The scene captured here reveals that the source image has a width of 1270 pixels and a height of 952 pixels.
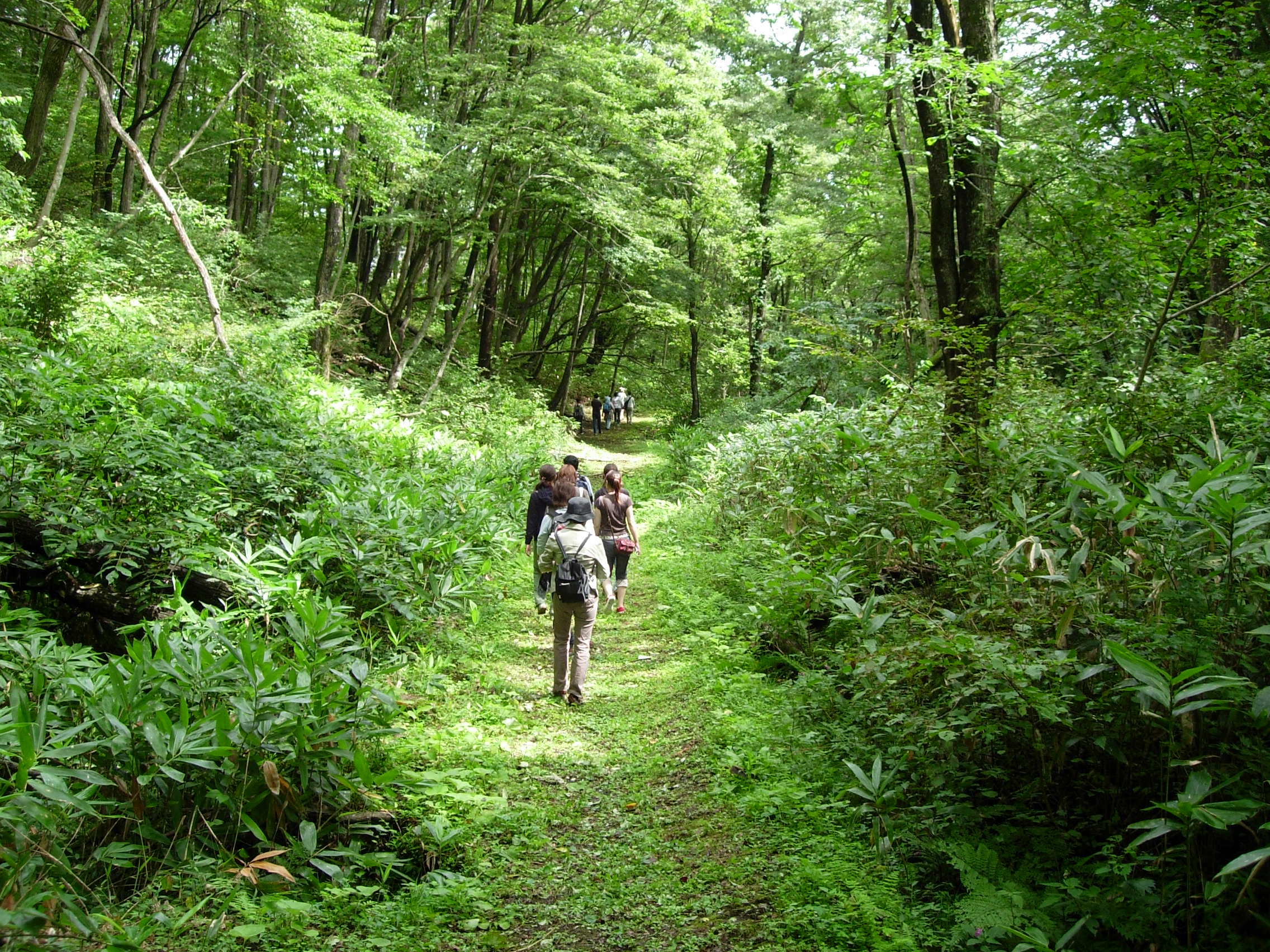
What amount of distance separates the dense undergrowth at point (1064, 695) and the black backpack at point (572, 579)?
1501 millimetres

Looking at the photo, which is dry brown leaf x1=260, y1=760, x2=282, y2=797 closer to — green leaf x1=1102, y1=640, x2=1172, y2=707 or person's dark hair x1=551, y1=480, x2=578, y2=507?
green leaf x1=1102, y1=640, x2=1172, y2=707

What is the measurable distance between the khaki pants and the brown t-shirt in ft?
7.99

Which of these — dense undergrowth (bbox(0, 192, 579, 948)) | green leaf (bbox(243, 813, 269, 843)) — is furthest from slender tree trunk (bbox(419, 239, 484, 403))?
green leaf (bbox(243, 813, 269, 843))

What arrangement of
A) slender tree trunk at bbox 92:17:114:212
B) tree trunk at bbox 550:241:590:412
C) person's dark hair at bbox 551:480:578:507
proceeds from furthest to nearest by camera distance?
tree trunk at bbox 550:241:590:412 → slender tree trunk at bbox 92:17:114:212 → person's dark hair at bbox 551:480:578:507

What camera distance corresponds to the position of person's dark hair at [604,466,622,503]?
28.4 ft

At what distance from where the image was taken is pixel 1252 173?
18.8 ft

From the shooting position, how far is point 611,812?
455cm

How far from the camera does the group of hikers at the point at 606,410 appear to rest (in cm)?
2670

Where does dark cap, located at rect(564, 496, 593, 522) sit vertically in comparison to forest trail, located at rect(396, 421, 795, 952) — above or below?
above

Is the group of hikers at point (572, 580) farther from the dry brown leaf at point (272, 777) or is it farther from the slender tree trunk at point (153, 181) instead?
the slender tree trunk at point (153, 181)

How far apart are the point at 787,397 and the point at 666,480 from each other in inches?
140

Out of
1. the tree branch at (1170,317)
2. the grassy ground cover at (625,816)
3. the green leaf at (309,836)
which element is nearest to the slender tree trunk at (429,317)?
the grassy ground cover at (625,816)

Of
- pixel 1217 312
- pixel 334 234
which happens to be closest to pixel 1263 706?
pixel 1217 312

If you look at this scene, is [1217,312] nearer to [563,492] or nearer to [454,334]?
[563,492]
